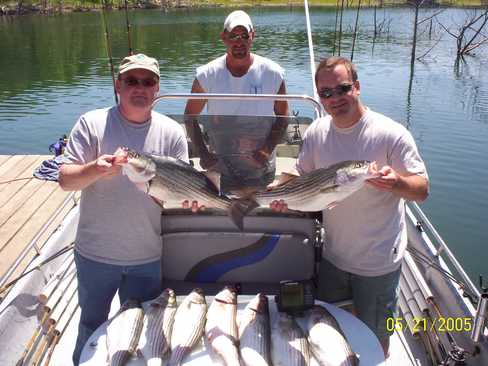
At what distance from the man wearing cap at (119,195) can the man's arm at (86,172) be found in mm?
14

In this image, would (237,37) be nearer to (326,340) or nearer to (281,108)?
(281,108)

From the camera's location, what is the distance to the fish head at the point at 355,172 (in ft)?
9.25

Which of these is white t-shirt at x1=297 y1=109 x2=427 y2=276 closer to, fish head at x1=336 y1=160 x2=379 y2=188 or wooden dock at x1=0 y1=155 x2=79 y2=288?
fish head at x1=336 y1=160 x2=379 y2=188

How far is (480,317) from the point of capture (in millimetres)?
3076

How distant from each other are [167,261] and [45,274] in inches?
48.1

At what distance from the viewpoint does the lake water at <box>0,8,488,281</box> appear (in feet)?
35.6

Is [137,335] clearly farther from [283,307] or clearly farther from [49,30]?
[49,30]

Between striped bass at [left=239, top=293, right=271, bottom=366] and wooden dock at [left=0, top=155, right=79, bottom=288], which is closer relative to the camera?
striped bass at [left=239, top=293, right=271, bottom=366]

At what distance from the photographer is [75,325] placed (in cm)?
434

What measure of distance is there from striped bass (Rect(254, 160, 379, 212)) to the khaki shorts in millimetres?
539

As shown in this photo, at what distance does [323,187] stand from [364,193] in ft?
0.94

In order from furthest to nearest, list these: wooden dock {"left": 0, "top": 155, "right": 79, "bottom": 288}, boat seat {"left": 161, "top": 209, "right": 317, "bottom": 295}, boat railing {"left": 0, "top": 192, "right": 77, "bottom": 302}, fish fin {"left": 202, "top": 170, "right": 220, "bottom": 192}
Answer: wooden dock {"left": 0, "top": 155, "right": 79, "bottom": 288} → boat seat {"left": 161, "top": 209, "right": 317, "bottom": 295} → boat railing {"left": 0, "top": 192, "right": 77, "bottom": 302} → fish fin {"left": 202, "top": 170, "right": 220, "bottom": 192}

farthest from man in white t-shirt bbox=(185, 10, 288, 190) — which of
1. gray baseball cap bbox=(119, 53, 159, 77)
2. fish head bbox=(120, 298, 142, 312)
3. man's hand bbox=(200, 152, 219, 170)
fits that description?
fish head bbox=(120, 298, 142, 312)

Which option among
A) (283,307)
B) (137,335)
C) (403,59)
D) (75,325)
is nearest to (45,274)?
(75,325)
